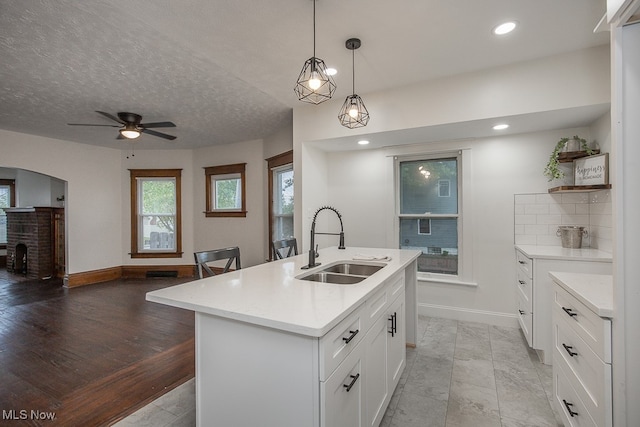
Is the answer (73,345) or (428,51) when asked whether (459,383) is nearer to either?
(428,51)

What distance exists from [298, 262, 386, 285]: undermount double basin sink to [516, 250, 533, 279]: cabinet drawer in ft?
4.66

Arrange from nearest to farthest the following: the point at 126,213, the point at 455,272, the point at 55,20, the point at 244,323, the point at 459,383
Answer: the point at 244,323
the point at 55,20
the point at 459,383
the point at 455,272
the point at 126,213

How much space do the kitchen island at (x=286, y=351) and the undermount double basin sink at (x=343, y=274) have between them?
323mm

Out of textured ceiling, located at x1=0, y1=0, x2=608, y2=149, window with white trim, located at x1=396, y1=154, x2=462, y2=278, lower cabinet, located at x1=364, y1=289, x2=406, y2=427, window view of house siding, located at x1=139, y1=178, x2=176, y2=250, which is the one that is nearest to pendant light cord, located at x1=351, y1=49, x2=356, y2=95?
textured ceiling, located at x1=0, y1=0, x2=608, y2=149

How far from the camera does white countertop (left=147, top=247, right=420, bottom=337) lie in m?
1.13

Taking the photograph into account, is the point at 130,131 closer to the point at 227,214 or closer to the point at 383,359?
the point at 227,214

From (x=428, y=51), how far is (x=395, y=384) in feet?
8.61

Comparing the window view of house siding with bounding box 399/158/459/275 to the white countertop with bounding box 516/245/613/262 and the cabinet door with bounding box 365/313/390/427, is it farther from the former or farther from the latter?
the cabinet door with bounding box 365/313/390/427

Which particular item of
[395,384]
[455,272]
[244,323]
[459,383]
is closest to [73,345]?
[244,323]

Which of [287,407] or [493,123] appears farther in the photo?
[493,123]

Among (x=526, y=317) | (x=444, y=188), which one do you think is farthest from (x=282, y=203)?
(x=526, y=317)

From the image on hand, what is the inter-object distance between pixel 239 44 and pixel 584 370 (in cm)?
300

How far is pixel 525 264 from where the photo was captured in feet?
9.22

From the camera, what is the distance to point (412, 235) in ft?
13.0
